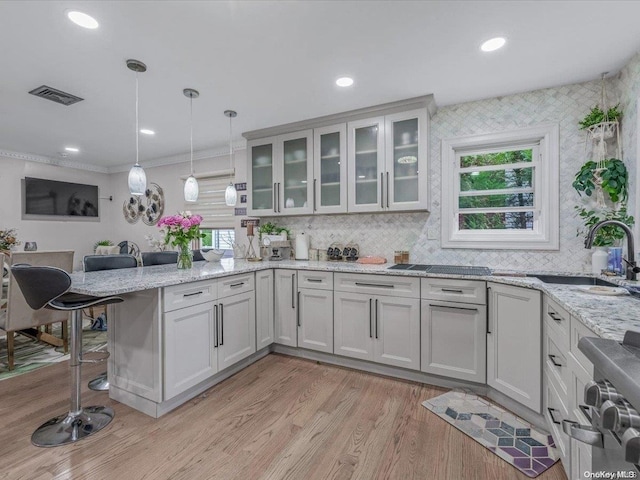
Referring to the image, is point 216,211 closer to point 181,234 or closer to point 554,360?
point 181,234

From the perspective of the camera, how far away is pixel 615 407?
68 centimetres

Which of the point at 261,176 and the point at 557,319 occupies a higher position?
the point at 261,176

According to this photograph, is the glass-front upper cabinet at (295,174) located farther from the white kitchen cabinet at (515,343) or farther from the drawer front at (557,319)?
the drawer front at (557,319)

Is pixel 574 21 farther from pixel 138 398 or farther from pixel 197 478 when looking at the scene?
pixel 138 398

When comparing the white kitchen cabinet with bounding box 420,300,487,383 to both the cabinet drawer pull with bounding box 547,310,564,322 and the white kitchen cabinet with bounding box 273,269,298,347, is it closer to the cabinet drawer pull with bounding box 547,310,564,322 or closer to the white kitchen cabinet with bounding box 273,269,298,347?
the cabinet drawer pull with bounding box 547,310,564,322

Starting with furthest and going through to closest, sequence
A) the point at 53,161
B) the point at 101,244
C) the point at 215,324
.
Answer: the point at 101,244 < the point at 53,161 < the point at 215,324

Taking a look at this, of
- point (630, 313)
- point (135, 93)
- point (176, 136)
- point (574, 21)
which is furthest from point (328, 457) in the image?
point (176, 136)

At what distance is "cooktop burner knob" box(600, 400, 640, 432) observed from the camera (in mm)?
645

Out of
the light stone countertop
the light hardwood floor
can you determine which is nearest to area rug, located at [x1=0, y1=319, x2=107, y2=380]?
the light hardwood floor

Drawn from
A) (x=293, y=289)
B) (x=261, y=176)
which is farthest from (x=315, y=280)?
(x=261, y=176)

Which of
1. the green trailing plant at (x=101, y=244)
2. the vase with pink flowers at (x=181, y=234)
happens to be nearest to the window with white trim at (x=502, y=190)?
the vase with pink flowers at (x=181, y=234)

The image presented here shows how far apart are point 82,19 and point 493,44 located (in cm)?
261

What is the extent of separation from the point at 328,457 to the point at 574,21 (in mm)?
2959

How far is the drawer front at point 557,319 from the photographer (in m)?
1.46
